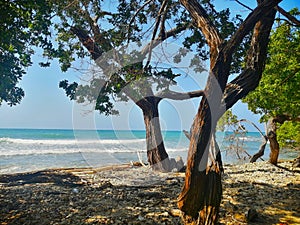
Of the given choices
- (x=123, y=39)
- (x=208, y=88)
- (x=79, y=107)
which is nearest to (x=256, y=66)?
(x=208, y=88)

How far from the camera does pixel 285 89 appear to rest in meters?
5.47

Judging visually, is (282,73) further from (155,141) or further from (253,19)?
(155,141)

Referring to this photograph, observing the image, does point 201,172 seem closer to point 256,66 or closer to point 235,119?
point 256,66

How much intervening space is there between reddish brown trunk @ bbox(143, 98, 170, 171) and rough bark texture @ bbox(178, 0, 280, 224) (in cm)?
410

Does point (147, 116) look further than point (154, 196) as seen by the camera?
Yes

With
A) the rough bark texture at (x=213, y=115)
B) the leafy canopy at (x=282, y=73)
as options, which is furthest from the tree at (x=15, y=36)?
the leafy canopy at (x=282, y=73)

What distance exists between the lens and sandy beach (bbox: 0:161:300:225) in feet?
10.9

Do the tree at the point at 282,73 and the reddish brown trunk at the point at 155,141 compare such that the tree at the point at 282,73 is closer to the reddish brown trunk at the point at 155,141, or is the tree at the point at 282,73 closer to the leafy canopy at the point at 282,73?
the leafy canopy at the point at 282,73

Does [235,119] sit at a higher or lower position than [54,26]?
lower

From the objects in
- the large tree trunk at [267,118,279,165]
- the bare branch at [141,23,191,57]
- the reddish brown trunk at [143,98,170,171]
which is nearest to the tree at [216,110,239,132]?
the large tree trunk at [267,118,279,165]

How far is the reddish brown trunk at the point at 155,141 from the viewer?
6922 millimetres

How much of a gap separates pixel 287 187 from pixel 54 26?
6.35 meters

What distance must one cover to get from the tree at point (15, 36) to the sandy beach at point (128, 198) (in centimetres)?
188

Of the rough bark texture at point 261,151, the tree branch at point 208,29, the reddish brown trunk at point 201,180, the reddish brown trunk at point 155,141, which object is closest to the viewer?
the reddish brown trunk at point 201,180
